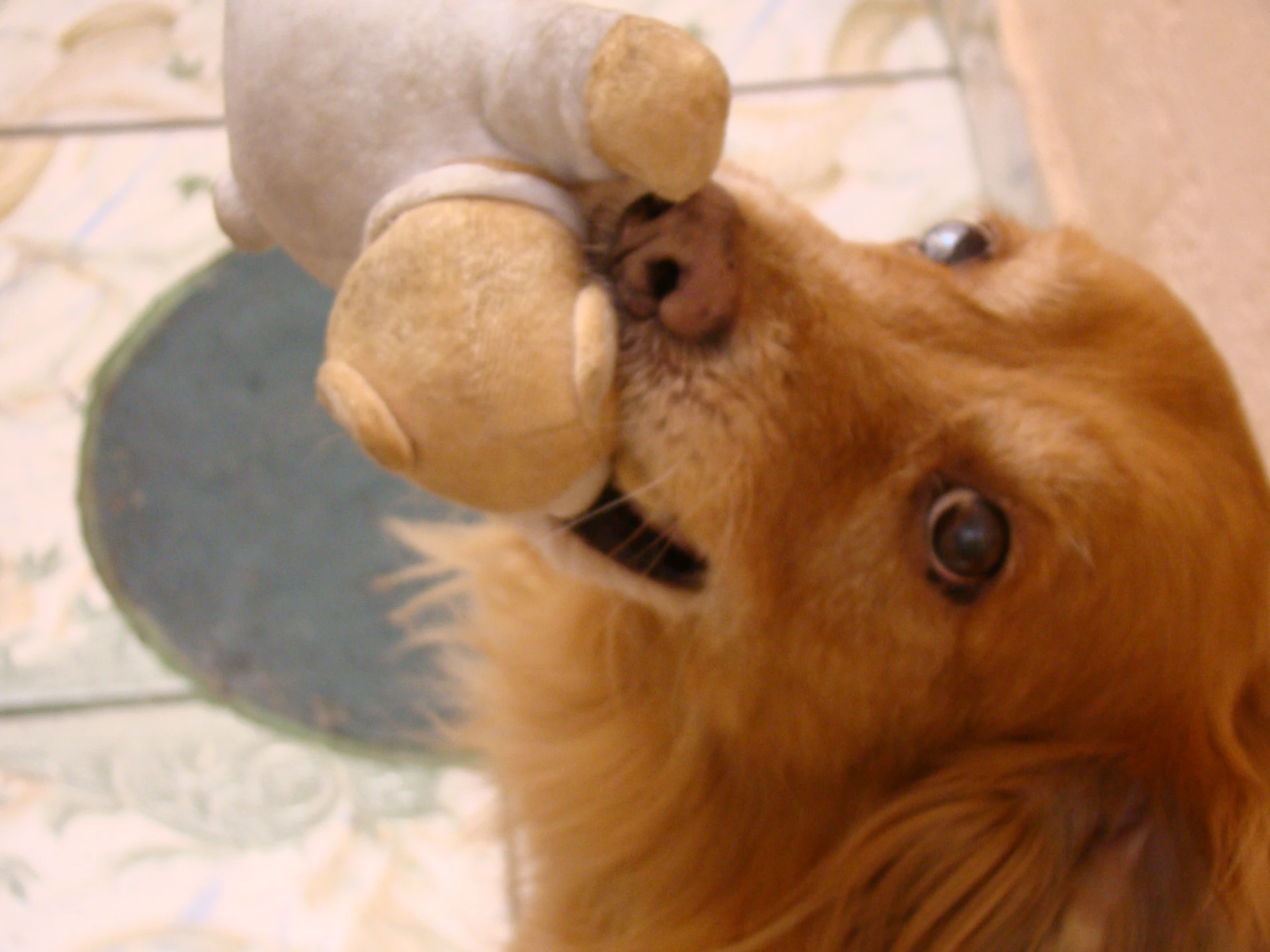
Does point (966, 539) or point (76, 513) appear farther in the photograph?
point (76, 513)

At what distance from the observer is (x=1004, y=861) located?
1.31m

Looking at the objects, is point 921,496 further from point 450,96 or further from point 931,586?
point 450,96

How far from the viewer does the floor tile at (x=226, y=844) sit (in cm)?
198

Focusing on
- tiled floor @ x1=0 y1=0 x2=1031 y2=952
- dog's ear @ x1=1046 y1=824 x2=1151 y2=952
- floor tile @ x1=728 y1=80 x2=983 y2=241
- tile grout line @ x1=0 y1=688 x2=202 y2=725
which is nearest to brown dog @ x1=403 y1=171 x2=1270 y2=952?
dog's ear @ x1=1046 y1=824 x2=1151 y2=952

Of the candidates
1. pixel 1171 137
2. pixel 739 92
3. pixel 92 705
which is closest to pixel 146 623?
pixel 92 705

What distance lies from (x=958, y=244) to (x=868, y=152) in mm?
1581

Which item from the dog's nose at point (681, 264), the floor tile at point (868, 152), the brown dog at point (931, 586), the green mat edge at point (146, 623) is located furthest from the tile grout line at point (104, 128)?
the dog's nose at point (681, 264)

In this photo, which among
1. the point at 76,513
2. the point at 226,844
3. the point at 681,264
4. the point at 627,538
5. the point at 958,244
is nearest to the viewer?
the point at 681,264

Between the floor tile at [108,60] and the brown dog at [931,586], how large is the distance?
2.18m

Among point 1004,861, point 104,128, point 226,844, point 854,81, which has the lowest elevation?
point 226,844

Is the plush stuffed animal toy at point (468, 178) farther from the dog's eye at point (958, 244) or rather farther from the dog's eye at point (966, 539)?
the dog's eye at point (958, 244)

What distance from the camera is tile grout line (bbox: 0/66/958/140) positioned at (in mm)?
2838

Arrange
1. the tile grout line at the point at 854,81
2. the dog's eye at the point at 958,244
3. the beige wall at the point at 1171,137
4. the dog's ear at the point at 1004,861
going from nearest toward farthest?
the dog's ear at the point at 1004,861, the dog's eye at the point at 958,244, the beige wall at the point at 1171,137, the tile grout line at the point at 854,81

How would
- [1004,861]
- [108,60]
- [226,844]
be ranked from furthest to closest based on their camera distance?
[108,60]
[226,844]
[1004,861]
